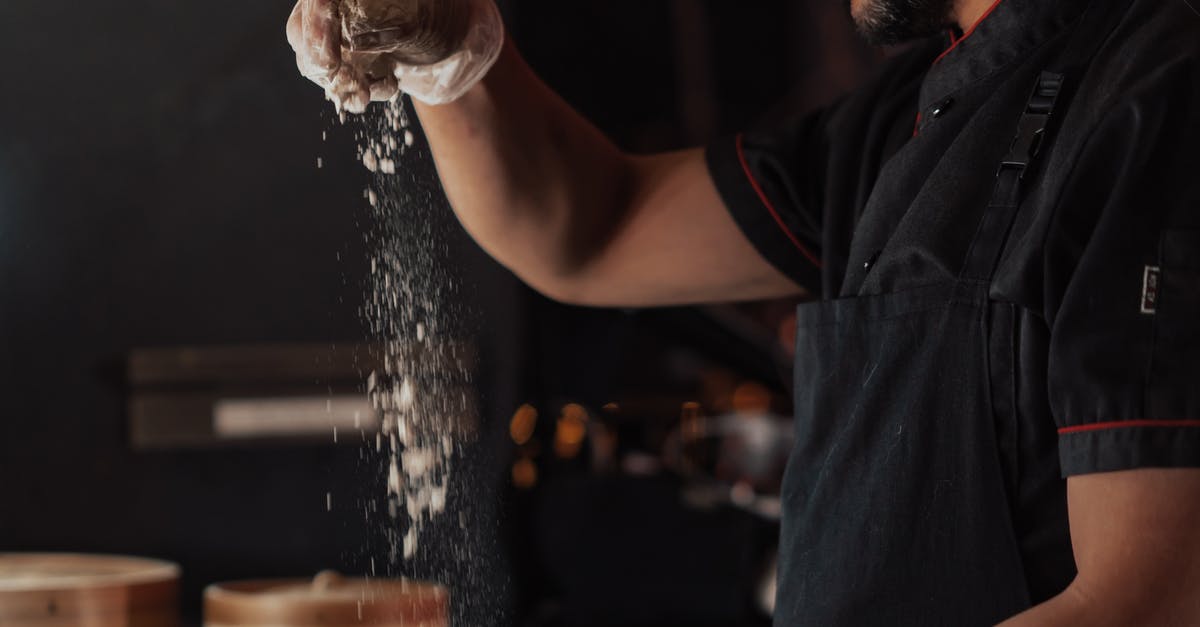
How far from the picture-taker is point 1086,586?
2.52 ft

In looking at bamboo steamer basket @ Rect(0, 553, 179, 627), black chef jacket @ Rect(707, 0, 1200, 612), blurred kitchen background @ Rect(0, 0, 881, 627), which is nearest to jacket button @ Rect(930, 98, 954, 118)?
black chef jacket @ Rect(707, 0, 1200, 612)

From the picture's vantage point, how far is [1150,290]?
76 cm

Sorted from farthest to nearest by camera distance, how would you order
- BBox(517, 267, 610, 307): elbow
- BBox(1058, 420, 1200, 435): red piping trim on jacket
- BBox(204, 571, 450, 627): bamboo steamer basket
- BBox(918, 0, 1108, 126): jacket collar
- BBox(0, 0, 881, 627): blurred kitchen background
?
BBox(0, 0, 881, 627): blurred kitchen background < BBox(517, 267, 610, 307): elbow < BBox(918, 0, 1108, 126): jacket collar < BBox(204, 571, 450, 627): bamboo steamer basket < BBox(1058, 420, 1200, 435): red piping trim on jacket

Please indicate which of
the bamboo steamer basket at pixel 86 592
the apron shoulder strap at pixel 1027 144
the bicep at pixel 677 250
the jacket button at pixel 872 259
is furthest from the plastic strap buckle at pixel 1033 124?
the bamboo steamer basket at pixel 86 592

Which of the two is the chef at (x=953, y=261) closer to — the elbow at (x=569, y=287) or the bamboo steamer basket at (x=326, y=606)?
the elbow at (x=569, y=287)

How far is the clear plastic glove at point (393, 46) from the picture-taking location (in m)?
0.87

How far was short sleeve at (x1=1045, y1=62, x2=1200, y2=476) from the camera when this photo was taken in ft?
2.48

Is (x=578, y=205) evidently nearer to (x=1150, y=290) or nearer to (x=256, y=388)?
(x=1150, y=290)

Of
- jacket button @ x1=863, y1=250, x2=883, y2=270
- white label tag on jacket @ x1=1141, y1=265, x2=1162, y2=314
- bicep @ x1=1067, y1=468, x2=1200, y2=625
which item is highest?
jacket button @ x1=863, y1=250, x2=883, y2=270

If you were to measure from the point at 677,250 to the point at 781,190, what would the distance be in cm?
12

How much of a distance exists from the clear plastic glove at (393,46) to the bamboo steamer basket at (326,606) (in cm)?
33

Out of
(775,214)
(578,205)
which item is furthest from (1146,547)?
(578,205)

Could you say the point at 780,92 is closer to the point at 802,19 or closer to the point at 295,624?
the point at 802,19

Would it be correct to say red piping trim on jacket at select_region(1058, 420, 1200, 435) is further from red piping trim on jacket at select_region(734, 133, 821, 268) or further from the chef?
red piping trim on jacket at select_region(734, 133, 821, 268)
